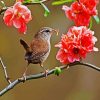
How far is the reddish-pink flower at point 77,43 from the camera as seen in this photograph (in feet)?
4.71

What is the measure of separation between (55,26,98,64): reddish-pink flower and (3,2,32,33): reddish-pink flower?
103mm

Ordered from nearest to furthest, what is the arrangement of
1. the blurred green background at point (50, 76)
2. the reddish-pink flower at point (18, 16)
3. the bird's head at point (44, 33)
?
the reddish-pink flower at point (18, 16) < the bird's head at point (44, 33) < the blurred green background at point (50, 76)

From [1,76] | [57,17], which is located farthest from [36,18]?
[1,76]

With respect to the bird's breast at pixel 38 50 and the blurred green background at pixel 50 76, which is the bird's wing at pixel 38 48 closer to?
the bird's breast at pixel 38 50

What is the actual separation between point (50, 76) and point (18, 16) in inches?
140

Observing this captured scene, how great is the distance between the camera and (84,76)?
5004mm

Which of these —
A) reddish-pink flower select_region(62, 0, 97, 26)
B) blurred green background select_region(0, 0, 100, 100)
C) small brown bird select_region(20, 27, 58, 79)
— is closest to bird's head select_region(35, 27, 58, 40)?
small brown bird select_region(20, 27, 58, 79)

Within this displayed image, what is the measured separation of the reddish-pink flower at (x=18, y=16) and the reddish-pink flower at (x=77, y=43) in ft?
0.34

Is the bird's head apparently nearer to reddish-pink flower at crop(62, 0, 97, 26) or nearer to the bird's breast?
the bird's breast

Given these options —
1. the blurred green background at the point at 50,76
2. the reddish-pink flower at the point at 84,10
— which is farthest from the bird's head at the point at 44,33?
the blurred green background at the point at 50,76

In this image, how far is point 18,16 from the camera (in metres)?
1.45

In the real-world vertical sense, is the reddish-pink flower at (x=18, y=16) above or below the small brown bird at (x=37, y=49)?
above

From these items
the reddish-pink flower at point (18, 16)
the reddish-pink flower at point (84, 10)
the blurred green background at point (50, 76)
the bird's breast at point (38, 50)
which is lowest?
the blurred green background at point (50, 76)

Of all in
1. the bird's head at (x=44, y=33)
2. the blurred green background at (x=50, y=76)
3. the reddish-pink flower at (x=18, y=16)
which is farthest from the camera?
the blurred green background at (x=50, y=76)
